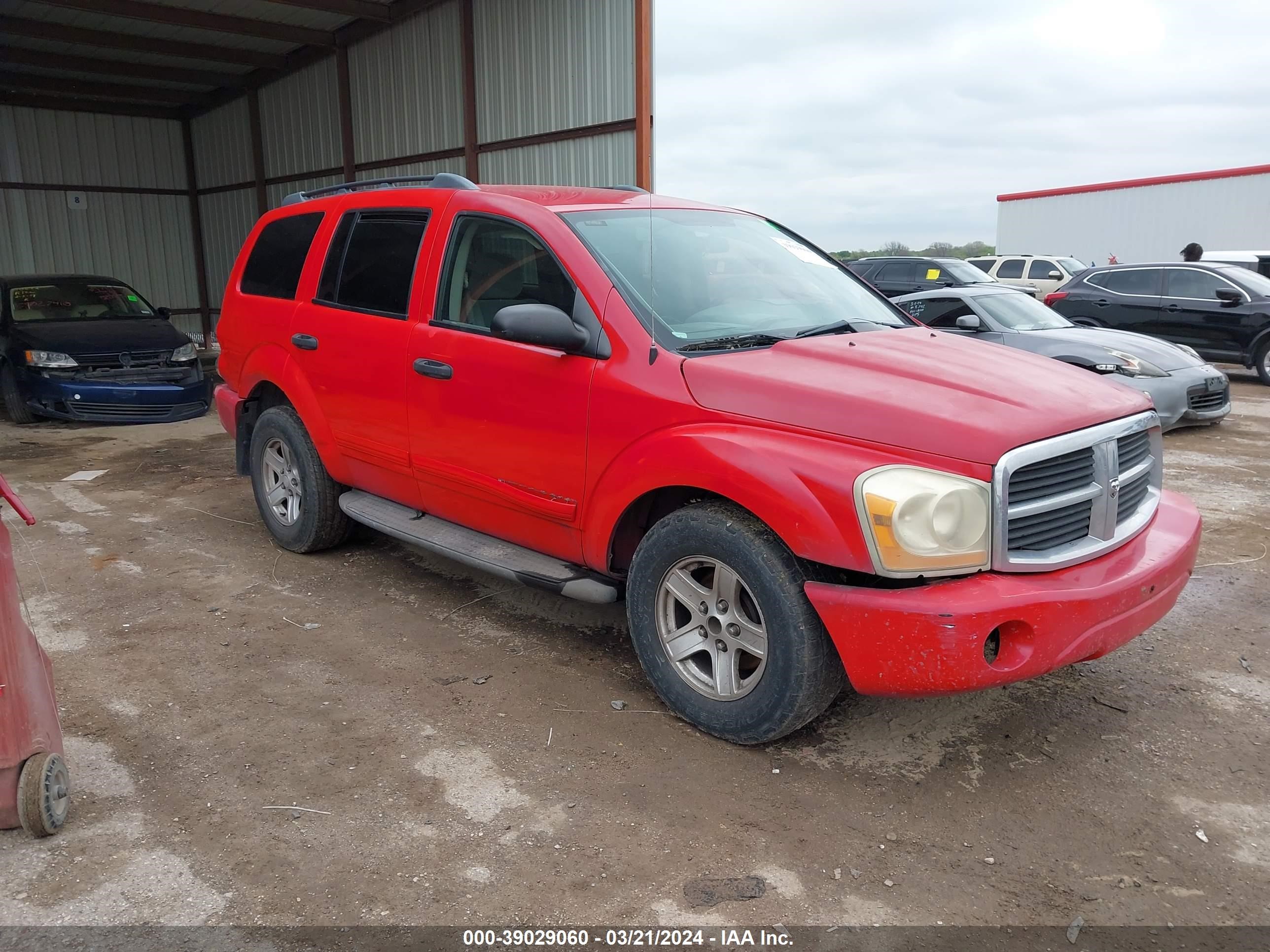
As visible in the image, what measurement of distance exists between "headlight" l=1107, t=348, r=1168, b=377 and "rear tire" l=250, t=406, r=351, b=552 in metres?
6.66

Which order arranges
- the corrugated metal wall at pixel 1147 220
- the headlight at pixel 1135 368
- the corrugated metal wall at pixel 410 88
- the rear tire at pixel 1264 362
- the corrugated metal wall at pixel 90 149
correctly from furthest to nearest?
the corrugated metal wall at pixel 1147 220 → the corrugated metal wall at pixel 90 149 → the corrugated metal wall at pixel 410 88 → the rear tire at pixel 1264 362 → the headlight at pixel 1135 368

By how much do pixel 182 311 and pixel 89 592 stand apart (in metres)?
17.7

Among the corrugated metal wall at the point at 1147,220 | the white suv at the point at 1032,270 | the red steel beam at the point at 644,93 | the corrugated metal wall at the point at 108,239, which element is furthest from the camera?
the corrugated metal wall at the point at 1147,220

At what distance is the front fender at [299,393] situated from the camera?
4883mm

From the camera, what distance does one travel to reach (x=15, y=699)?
2.68 m

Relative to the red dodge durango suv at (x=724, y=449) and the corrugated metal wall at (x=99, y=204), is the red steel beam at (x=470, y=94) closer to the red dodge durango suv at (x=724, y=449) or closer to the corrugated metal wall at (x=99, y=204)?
the red dodge durango suv at (x=724, y=449)

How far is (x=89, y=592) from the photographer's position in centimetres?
486

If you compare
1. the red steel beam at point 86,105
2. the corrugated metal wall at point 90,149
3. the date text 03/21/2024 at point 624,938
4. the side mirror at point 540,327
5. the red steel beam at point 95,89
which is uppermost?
the red steel beam at point 95,89

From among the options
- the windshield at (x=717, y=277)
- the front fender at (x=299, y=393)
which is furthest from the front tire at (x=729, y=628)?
the front fender at (x=299, y=393)

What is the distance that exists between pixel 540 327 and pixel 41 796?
2070 millimetres

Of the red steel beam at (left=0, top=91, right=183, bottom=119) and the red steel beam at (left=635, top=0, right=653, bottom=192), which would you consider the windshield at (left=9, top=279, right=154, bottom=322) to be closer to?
the red steel beam at (left=635, top=0, right=653, bottom=192)

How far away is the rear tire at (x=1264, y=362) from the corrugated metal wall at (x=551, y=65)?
27.5 ft

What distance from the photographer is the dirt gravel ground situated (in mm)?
2559

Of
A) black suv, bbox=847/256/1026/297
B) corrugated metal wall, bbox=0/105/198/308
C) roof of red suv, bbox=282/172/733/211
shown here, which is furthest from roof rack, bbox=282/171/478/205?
corrugated metal wall, bbox=0/105/198/308
